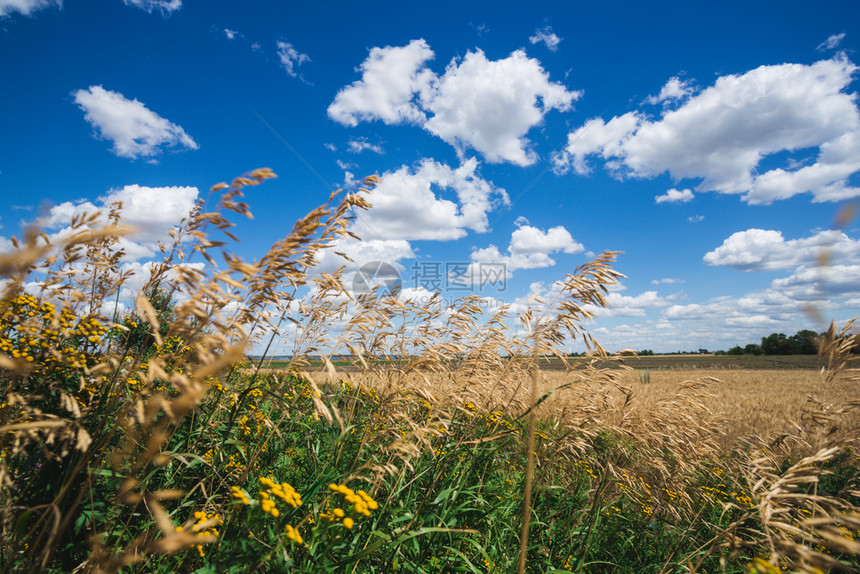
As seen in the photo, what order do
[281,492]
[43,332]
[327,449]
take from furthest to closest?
[327,449], [43,332], [281,492]

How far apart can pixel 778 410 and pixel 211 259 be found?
17568 millimetres

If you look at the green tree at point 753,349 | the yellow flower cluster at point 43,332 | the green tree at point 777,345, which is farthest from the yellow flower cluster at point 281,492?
the green tree at point 753,349

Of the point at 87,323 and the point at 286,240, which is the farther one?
the point at 87,323

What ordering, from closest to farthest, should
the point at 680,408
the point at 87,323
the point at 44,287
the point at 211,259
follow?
the point at 211,259 < the point at 44,287 < the point at 87,323 < the point at 680,408

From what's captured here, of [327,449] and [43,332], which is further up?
[43,332]

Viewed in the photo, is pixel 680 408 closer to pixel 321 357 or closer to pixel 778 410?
pixel 321 357

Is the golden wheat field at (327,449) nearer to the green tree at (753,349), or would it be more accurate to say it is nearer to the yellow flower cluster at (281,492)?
the yellow flower cluster at (281,492)

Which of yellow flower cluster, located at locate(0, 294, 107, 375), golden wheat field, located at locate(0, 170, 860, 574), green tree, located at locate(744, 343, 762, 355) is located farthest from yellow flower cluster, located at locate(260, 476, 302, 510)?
green tree, located at locate(744, 343, 762, 355)

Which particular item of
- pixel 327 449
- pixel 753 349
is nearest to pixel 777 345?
pixel 753 349

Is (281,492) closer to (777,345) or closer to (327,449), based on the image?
(327,449)

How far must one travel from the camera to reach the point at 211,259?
1686mm

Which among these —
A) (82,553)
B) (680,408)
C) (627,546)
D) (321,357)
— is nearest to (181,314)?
(321,357)

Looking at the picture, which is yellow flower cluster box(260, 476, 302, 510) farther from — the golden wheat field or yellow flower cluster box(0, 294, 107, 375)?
yellow flower cluster box(0, 294, 107, 375)

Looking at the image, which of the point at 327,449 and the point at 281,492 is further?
the point at 327,449
